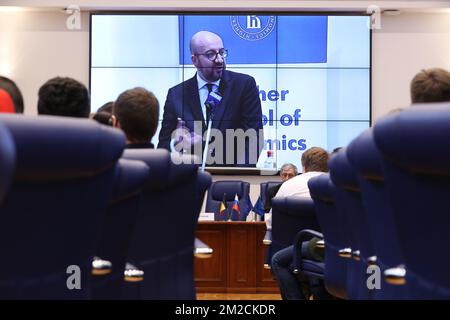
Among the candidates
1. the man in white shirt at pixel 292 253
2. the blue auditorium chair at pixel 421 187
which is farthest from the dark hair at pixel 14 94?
the man in white shirt at pixel 292 253

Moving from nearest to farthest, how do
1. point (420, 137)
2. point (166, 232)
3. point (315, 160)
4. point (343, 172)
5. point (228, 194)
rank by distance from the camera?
point (420, 137) < point (343, 172) < point (166, 232) < point (315, 160) < point (228, 194)

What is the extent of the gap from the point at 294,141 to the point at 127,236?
27.4 ft

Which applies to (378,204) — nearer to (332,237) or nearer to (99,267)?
(99,267)

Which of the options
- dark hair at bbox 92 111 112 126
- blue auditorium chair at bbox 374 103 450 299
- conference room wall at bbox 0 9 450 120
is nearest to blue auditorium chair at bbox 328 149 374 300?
blue auditorium chair at bbox 374 103 450 299

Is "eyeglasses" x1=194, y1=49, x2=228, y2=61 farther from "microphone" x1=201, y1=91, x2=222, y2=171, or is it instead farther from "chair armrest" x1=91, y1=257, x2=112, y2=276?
"chair armrest" x1=91, y1=257, x2=112, y2=276

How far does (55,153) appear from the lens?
1.48 metres

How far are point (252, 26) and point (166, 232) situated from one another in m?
7.76

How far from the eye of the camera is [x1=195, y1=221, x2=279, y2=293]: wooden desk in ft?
26.4

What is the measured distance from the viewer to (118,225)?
222 centimetres

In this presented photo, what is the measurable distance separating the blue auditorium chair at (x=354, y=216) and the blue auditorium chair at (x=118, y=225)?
2.50ft

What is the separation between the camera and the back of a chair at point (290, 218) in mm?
4945

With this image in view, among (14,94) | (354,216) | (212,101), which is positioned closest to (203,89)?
(212,101)

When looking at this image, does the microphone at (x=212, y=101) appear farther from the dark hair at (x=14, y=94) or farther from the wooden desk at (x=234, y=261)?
the dark hair at (x=14, y=94)
